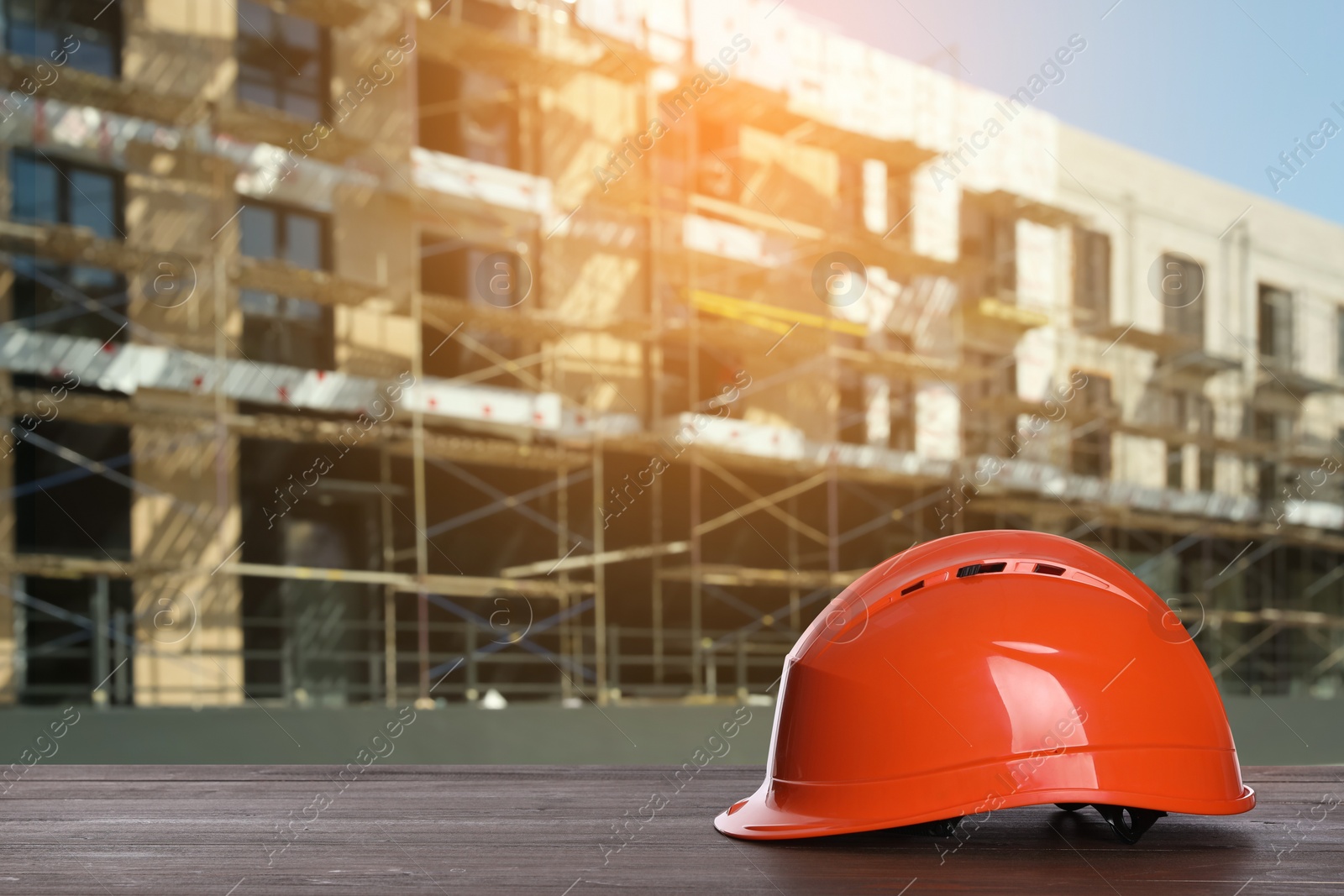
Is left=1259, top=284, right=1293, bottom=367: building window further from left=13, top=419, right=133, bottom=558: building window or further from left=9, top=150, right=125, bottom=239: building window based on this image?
left=13, top=419, right=133, bottom=558: building window

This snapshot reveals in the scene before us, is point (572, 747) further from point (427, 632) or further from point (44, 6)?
point (44, 6)

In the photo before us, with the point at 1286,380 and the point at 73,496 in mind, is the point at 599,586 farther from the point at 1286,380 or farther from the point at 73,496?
the point at 1286,380

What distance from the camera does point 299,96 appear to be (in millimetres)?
7859

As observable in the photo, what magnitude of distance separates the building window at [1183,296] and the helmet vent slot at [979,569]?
13792 mm

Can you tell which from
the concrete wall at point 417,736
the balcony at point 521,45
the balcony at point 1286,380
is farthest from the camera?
the balcony at point 1286,380

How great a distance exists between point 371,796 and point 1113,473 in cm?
1240

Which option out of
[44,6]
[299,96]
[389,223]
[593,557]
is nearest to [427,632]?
[593,557]

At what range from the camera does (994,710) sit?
0.88 m

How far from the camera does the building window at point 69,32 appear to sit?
22.4 ft

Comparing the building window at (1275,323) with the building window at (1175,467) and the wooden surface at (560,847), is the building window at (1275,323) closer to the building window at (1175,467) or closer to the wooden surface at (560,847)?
the building window at (1175,467)
